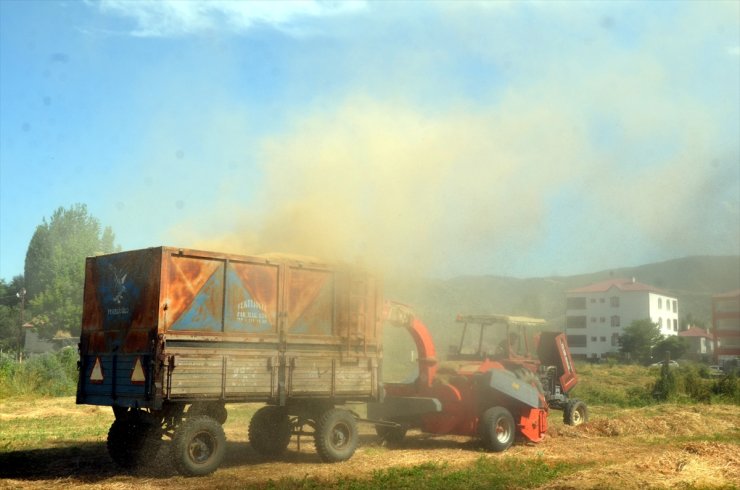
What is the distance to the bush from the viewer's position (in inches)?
1145

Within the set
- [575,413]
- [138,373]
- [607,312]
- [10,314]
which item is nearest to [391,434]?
[575,413]

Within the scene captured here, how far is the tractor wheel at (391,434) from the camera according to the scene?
57.7ft

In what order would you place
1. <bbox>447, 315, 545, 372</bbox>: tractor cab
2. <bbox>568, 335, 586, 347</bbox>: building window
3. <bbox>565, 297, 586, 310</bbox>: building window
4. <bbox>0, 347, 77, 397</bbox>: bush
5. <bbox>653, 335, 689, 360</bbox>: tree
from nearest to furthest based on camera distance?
<bbox>447, 315, 545, 372</bbox>: tractor cab < <bbox>0, 347, 77, 397</bbox>: bush < <bbox>653, 335, 689, 360</bbox>: tree < <bbox>568, 335, 586, 347</bbox>: building window < <bbox>565, 297, 586, 310</bbox>: building window

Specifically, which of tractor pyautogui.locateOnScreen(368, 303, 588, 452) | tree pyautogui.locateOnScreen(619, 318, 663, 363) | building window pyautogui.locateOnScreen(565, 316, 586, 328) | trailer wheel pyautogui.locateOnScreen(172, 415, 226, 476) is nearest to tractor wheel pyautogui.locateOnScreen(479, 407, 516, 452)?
tractor pyautogui.locateOnScreen(368, 303, 588, 452)

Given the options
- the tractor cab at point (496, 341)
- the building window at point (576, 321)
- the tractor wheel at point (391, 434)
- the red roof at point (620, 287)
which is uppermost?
the red roof at point (620, 287)

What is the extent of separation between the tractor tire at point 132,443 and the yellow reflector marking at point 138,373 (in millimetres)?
969

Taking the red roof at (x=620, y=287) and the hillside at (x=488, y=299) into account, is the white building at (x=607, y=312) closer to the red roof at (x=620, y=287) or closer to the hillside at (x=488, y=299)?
the red roof at (x=620, y=287)

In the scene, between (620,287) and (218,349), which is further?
(620,287)

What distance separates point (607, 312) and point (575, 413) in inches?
3454

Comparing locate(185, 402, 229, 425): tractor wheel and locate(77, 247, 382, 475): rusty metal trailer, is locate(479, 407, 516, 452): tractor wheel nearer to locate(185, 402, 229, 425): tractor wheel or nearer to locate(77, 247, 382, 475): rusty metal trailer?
locate(77, 247, 382, 475): rusty metal trailer

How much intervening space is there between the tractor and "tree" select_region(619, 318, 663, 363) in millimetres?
72345

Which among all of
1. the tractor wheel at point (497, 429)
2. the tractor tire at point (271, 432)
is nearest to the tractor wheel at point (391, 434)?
the tractor wheel at point (497, 429)

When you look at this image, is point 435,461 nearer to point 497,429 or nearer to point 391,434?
point 497,429

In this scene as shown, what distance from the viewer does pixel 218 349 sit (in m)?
13.0
